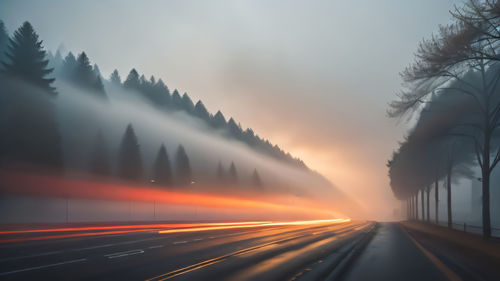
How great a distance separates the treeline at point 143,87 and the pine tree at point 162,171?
47.8 feet

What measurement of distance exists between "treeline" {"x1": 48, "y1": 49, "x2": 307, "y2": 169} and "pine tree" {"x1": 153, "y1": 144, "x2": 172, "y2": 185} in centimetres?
1457

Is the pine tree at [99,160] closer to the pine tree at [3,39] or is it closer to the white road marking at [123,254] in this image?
the pine tree at [3,39]

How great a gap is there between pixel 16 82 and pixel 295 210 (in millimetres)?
93645

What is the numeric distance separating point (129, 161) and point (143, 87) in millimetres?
37041

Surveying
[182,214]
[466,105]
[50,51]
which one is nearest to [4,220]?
[182,214]

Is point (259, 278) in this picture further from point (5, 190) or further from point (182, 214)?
point (182, 214)

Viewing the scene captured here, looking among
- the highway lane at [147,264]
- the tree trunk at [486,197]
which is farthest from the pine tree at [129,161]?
the tree trunk at [486,197]

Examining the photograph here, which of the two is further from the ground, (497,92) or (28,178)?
(497,92)

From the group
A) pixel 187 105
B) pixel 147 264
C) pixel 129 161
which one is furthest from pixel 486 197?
pixel 187 105

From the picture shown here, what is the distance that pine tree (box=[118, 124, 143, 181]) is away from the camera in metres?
62.6

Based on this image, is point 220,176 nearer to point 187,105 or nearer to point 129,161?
point 187,105

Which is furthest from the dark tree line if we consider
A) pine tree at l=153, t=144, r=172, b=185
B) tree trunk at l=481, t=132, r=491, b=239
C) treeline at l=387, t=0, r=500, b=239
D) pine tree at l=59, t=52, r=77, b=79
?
tree trunk at l=481, t=132, r=491, b=239

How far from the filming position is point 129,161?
63.1 meters

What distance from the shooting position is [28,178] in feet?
143
